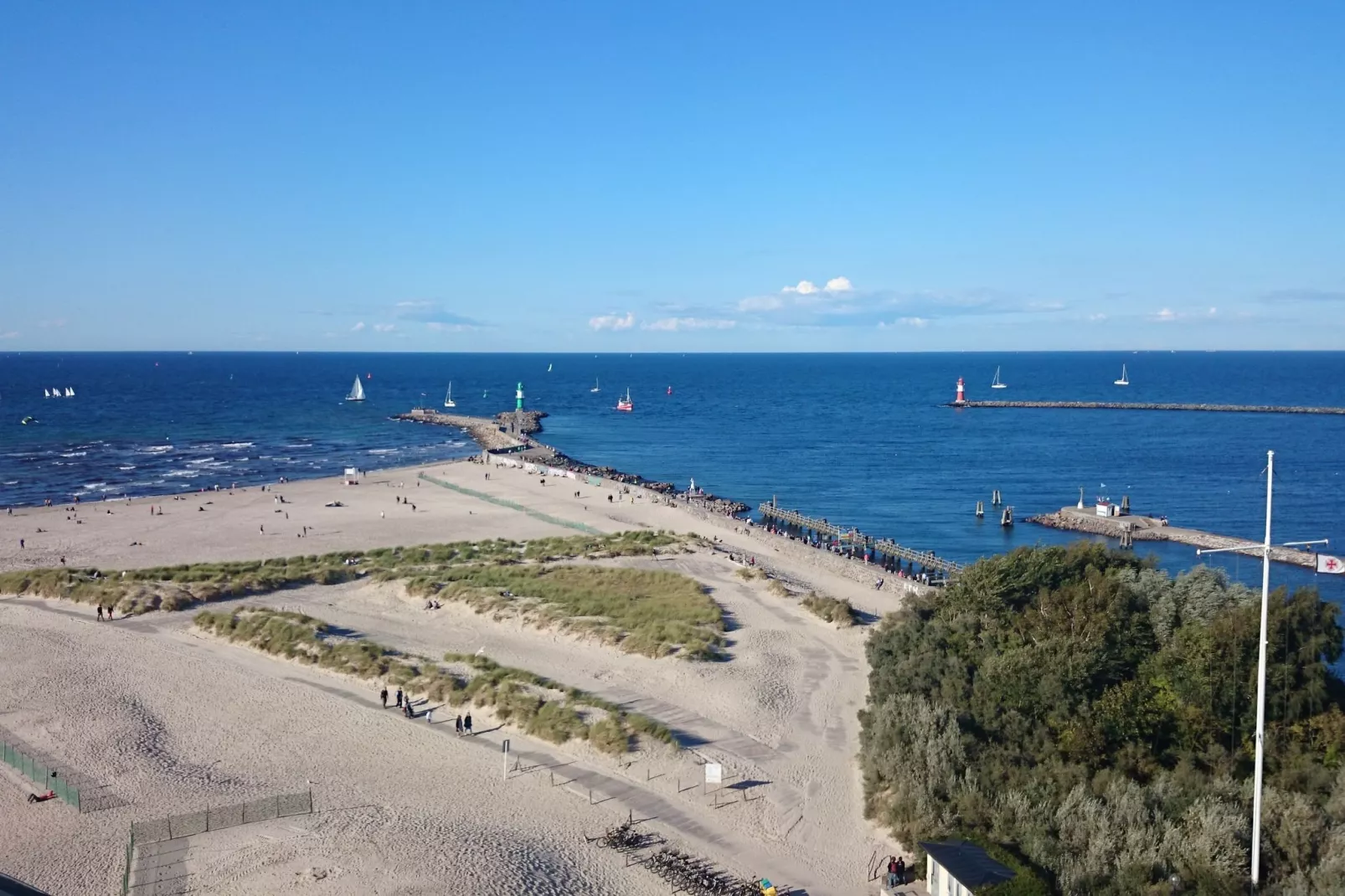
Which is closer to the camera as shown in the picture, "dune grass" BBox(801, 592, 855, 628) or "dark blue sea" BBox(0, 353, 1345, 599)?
"dune grass" BBox(801, 592, 855, 628)

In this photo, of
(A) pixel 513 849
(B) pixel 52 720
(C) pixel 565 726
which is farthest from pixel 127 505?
(A) pixel 513 849

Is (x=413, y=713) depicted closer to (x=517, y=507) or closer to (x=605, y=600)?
(x=605, y=600)

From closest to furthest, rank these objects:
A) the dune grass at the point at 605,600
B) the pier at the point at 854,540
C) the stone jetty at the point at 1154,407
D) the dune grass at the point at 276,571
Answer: the dune grass at the point at 605,600 → the dune grass at the point at 276,571 → the pier at the point at 854,540 → the stone jetty at the point at 1154,407

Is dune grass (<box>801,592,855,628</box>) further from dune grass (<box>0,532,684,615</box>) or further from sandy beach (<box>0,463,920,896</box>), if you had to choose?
dune grass (<box>0,532,684,615</box>)

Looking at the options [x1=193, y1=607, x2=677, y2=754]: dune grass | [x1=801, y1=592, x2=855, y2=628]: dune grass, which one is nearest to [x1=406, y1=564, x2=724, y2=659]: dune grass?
[x1=801, y1=592, x2=855, y2=628]: dune grass

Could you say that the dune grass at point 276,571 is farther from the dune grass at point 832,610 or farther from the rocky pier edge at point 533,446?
the rocky pier edge at point 533,446

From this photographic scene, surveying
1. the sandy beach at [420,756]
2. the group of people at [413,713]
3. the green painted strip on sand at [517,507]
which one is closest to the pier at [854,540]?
the sandy beach at [420,756]
